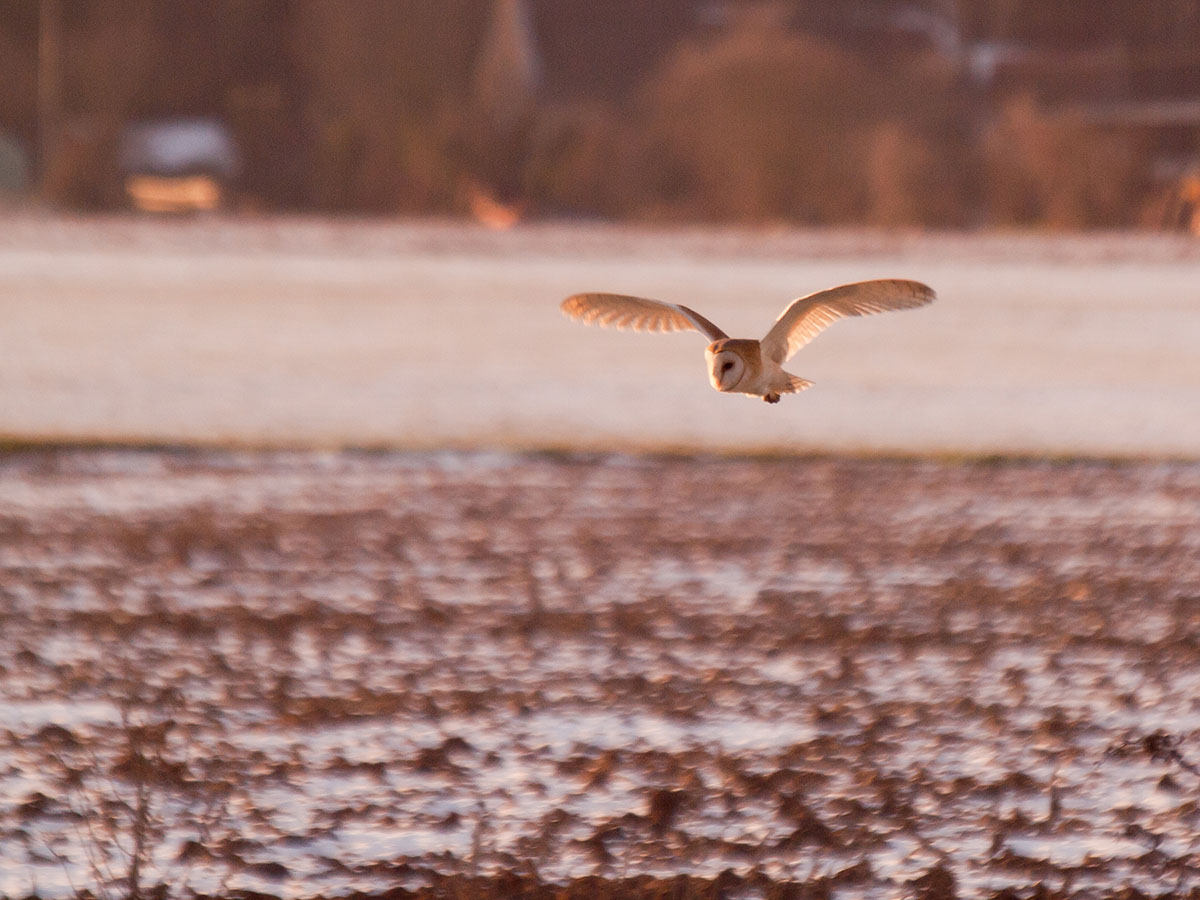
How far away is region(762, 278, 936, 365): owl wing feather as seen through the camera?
2.52 meters

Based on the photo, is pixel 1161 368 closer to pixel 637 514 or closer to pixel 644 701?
pixel 637 514

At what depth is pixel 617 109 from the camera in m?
28.4

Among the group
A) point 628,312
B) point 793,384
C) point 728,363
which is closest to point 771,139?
point 793,384

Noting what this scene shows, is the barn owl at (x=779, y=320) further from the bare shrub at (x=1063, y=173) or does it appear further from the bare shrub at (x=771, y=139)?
Answer: the bare shrub at (x=771, y=139)

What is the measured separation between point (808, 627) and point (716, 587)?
93 cm

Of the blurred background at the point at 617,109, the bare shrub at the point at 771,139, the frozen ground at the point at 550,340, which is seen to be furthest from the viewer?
the bare shrub at the point at 771,139

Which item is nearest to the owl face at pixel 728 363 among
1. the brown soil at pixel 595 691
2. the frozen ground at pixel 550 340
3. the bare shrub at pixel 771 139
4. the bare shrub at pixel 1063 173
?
the brown soil at pixel 595 691

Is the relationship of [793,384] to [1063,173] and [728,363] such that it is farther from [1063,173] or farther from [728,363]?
[1063,173]

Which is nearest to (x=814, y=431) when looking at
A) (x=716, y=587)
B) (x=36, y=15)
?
(x=716, y=587)

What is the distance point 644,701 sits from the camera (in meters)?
6.23

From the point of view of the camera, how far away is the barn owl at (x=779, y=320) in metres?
2.45

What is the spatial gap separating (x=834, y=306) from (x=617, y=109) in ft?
85.8

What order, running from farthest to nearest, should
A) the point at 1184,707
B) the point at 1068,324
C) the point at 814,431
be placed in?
1. the point at 1068,324
2. the point at 814,431
3. the point at 1184,707

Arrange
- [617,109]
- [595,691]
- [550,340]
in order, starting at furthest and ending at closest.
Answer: [617,109], [550,340], [595,691]
